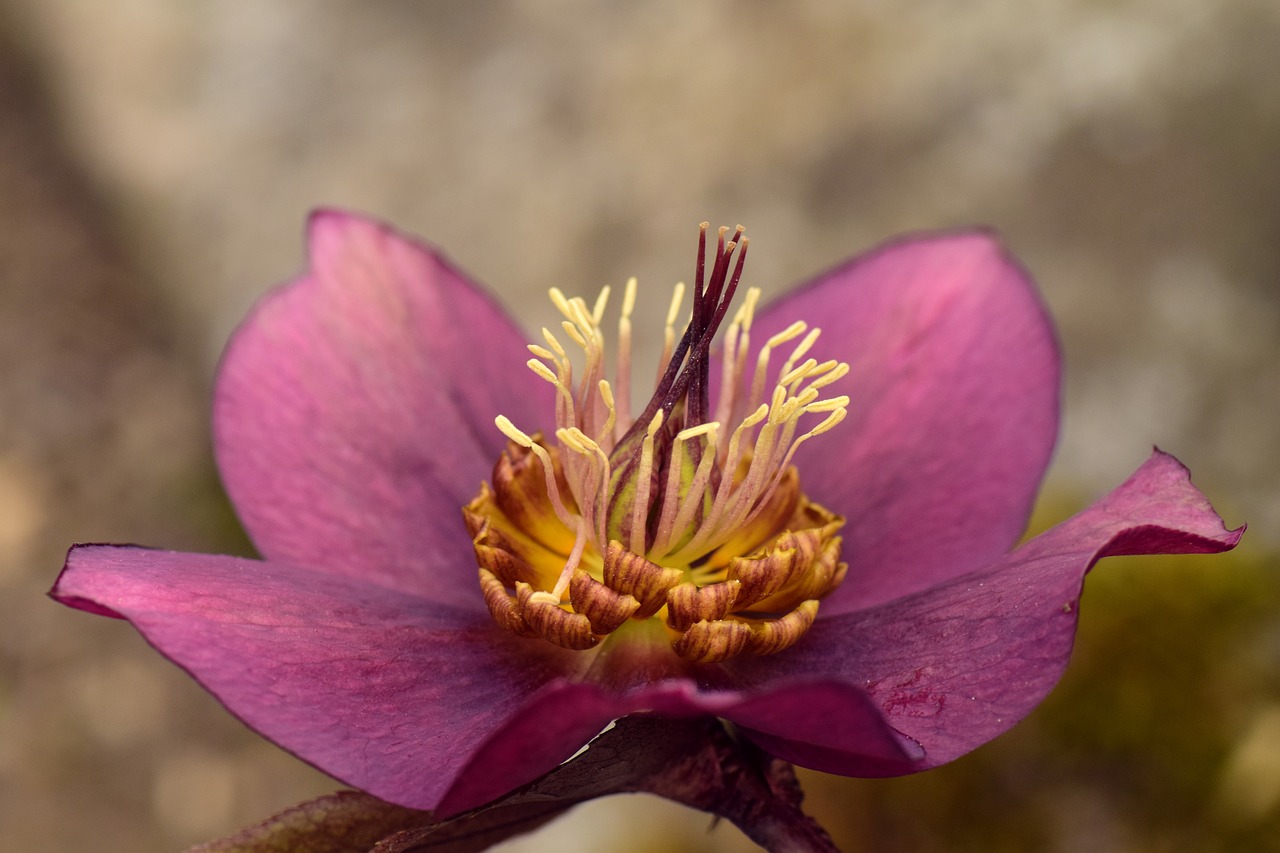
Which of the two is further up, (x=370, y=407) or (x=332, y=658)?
(x=370, y=407)

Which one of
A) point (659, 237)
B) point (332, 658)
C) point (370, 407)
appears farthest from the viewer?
point (659, 237)

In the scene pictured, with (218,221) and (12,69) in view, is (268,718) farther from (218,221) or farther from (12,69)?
(12,69)

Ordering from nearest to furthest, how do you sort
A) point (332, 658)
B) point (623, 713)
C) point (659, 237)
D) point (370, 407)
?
1. point (623, 713)
2. point (332, 658)
3. point (370, 407)
4. point (659, 237)

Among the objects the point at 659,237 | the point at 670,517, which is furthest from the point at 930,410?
the point at 659,237

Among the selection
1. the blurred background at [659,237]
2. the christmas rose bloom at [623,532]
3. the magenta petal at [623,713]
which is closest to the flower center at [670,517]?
the christmas rose bloom at [623,532]

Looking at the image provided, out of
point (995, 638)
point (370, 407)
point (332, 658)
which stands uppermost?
point (370, 407)

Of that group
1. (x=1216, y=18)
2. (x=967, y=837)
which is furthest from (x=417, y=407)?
(x=1216, y=18)

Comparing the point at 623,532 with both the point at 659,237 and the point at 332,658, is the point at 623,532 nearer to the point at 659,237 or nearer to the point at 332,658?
the point at 332,658

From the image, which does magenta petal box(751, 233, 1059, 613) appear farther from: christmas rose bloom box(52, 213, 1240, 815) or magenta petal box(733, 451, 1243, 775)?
magenta petal box(733, 451, 1243, 775)
